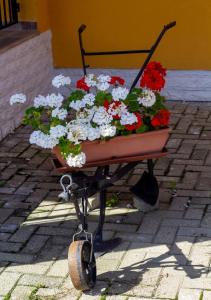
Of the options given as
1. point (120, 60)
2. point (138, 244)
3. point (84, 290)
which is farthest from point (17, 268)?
point (120, 60)

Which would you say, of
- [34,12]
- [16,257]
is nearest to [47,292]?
[16,257]

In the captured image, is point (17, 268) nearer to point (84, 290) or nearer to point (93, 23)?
point (84, 290)

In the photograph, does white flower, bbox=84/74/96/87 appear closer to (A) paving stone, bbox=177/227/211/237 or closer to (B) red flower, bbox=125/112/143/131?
(B) red flower, bbox=125/112/143/131

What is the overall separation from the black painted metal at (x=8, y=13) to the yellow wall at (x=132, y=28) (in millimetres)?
276

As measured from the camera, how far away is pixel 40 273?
160 inches

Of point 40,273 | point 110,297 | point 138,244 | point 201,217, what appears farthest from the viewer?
point 201,217

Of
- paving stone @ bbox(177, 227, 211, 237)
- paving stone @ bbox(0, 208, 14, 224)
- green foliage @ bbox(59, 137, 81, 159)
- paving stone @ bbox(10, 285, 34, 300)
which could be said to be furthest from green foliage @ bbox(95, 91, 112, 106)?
paving stone @ bbox(0, 208, 14, 224)

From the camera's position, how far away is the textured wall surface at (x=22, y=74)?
6.56 metres

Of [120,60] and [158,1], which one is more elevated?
[158,1]

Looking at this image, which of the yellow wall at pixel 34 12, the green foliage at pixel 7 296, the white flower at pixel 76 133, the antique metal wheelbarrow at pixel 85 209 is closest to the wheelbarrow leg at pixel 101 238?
the antique metal wheelbarrow at pixel 85 209

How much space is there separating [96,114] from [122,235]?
Result: 3.14 ft

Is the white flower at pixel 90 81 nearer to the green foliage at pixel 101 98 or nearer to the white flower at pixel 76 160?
the green foliage at pixel 101 98

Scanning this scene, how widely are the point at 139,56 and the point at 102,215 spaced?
3.57 m

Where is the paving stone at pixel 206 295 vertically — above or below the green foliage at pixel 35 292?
above
